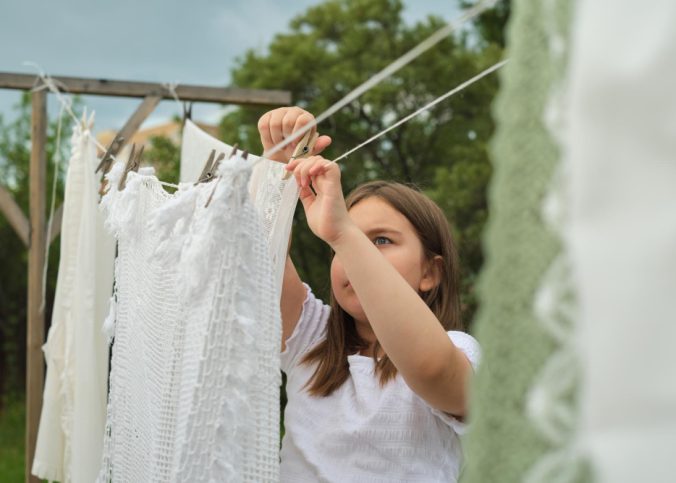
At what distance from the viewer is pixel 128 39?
23.7 feet

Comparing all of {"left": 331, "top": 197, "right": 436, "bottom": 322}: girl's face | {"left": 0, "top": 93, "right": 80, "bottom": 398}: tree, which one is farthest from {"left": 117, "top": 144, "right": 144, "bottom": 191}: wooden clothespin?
{"left": 0, "top": 93, "right": 80, "bottom": 398}: tree

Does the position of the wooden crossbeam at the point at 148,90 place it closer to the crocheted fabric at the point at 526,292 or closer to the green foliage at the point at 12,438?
the crocheted fabric at the point at 526,292

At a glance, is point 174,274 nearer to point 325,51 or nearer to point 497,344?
point 497,344

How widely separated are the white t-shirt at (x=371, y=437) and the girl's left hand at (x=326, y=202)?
11.9 inches

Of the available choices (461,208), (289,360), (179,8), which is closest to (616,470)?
(289,360)

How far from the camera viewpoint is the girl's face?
1425mm

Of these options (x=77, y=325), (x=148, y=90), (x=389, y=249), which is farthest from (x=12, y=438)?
(x=389, y=249)

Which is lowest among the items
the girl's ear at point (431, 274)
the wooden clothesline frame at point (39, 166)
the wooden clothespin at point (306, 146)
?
the girl's ear at point (431, 274)

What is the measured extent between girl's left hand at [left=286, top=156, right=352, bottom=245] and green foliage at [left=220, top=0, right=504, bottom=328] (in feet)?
14.1

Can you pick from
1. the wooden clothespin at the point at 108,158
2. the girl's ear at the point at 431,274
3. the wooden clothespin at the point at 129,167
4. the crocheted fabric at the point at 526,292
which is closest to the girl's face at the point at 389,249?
the girl's ear at the point at 431,274

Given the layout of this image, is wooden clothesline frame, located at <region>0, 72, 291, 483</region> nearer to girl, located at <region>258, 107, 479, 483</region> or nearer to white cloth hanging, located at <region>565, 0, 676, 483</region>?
girl, located at <region>258, 107, 479, 483</region>

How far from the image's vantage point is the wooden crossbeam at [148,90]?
3.03 metres

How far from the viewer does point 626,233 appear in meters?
0.43

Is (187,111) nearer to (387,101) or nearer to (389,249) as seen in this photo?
(389,249)
